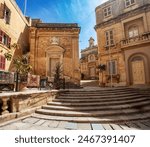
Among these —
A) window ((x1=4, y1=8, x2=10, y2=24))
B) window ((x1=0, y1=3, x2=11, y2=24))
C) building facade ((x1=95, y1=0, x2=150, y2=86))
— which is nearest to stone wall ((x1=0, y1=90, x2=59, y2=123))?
building facade ((x1=95, y1=0, x2=150, y2=86))

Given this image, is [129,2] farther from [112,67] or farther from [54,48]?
[54,48]

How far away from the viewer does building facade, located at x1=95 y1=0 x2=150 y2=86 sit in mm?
11656

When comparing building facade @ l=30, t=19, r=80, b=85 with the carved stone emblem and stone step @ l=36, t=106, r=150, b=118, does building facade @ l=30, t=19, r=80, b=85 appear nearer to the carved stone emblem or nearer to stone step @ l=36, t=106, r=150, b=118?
the carved stone emblem

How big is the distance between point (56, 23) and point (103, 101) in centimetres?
1382

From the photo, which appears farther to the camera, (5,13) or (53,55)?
(53,55)

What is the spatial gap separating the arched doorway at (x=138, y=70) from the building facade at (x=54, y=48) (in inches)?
258

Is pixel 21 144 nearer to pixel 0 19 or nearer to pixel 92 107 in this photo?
pixel 92 107

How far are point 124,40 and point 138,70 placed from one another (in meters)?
3.36

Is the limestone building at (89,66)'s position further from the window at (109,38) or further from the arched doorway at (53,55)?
the window at (109,38)

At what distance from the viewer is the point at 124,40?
41.3 feet

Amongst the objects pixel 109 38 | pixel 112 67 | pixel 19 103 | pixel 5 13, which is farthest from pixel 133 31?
pixel 5 13

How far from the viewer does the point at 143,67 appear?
11.6 m

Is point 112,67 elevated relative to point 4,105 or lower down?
elevated

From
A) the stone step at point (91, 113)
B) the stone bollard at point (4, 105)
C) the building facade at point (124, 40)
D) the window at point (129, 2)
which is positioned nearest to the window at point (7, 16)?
the building facade at point (124, 40)
